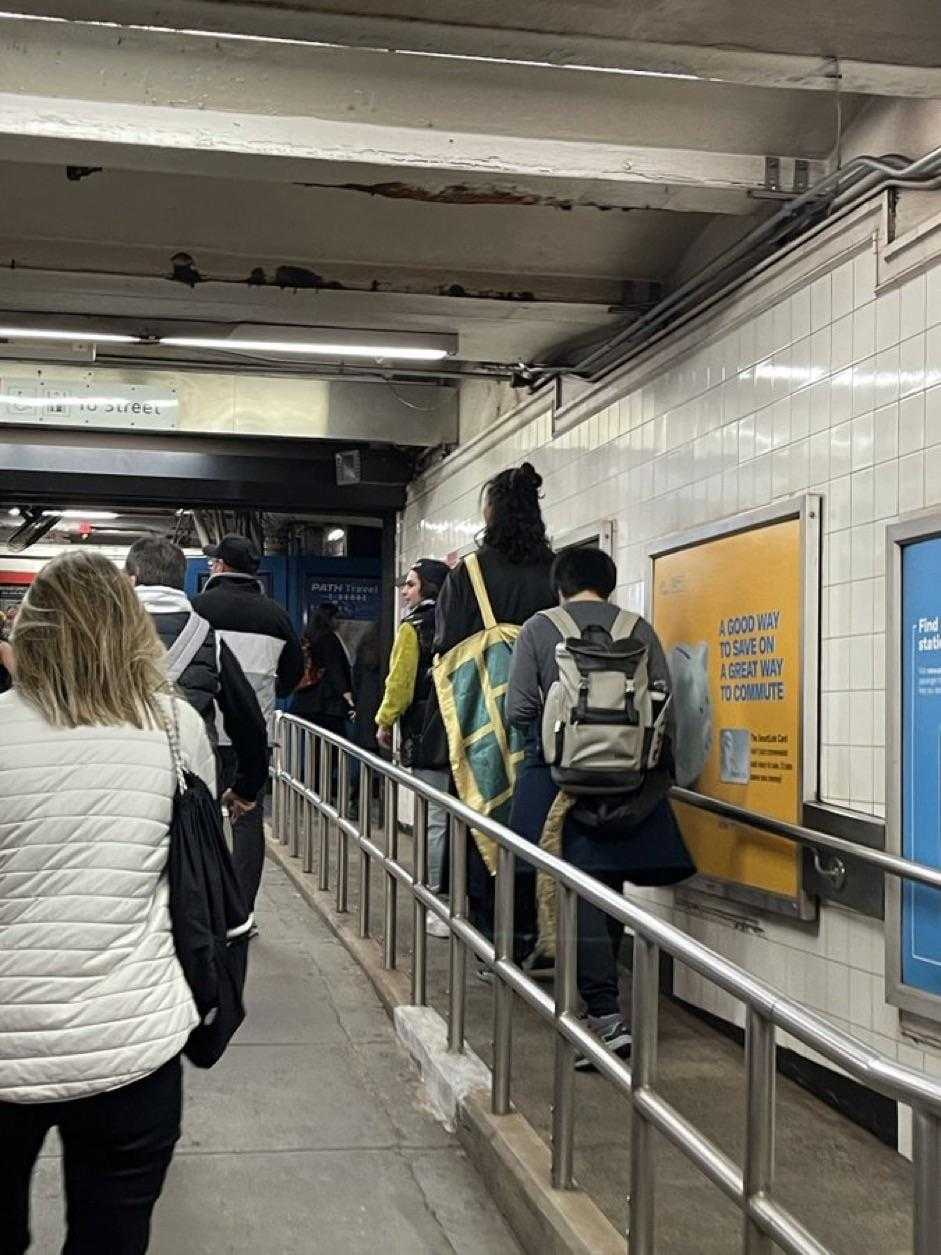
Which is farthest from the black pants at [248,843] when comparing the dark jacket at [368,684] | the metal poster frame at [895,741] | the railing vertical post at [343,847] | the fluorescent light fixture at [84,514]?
the fluorescent light fixture at [84,514]

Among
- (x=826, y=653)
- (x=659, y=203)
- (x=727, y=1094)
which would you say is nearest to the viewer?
(x=727, y=1094)

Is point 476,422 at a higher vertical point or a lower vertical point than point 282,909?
higher

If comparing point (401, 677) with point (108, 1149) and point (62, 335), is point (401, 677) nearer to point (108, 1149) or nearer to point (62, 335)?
point (62, 335)

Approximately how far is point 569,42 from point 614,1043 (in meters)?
2.27

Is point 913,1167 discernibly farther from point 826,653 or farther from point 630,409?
point 630,409

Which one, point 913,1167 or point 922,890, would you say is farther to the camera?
point 922,890

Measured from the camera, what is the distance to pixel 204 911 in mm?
2090

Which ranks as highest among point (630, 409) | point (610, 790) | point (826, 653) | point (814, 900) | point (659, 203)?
point (659, 203)

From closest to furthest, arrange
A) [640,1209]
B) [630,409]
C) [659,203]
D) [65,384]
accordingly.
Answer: [640,1209] → [659,203] → [630,409] → [65,384]

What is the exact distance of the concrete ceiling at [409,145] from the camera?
338 centimetres

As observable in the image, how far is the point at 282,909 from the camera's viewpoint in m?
6.66

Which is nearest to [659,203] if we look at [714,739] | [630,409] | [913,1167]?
[630,409]

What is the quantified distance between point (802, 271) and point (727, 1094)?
2.83m

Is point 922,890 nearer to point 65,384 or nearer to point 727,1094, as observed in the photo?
point 727,1094
